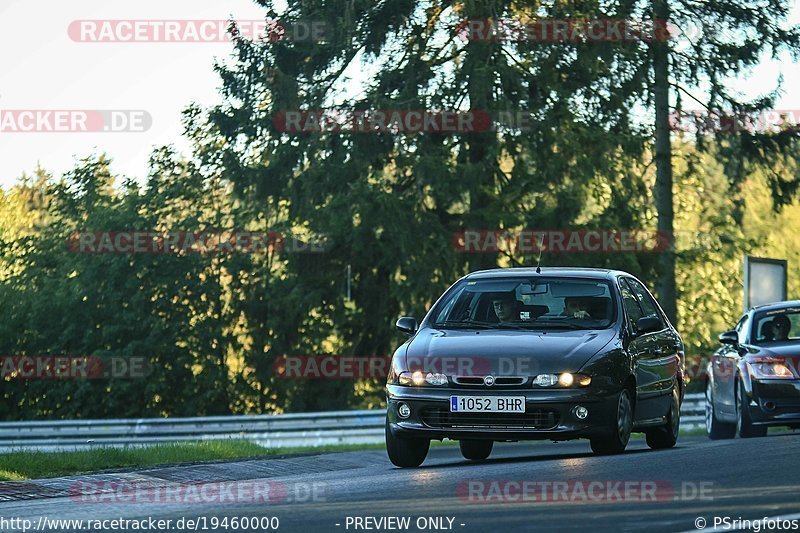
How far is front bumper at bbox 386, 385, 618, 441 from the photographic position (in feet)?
40.3

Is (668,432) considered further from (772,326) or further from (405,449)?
(772,326)

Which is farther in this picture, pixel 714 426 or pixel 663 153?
pixel 663 153

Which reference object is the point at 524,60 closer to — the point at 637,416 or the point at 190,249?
the point at 190,249

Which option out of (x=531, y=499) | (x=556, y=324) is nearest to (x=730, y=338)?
(x=556, y=324)

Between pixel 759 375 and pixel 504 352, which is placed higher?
pixel 504 352

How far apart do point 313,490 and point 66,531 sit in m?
2.42

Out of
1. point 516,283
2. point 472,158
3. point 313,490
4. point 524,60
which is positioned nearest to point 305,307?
point 472,158

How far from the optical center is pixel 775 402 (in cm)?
1736

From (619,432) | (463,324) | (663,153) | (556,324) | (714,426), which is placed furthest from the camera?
(663,153)

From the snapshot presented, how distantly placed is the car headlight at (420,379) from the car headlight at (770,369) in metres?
6.29

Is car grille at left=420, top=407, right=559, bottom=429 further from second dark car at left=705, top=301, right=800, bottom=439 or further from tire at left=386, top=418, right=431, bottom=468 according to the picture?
second dark car at left=705, top=301, right=800, bottom=439

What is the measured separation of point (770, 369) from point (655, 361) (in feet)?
11.7

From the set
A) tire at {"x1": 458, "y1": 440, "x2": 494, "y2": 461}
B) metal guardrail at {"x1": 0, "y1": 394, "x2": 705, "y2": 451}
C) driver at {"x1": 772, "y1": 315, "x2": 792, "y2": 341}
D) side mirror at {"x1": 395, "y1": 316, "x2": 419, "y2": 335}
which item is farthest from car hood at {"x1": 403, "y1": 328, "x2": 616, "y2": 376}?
metal guardrail at {"x1": 0, "y1": 394, "x2": 705, "y2": 451}

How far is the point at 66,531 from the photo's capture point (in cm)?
865
